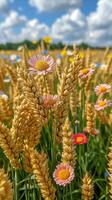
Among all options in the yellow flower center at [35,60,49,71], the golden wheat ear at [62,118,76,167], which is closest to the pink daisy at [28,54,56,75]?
the yellow flower center at [35,60,49,71]

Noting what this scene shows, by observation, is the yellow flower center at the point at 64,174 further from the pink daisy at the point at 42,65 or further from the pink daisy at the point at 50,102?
the pink daisy at the point at 42,65

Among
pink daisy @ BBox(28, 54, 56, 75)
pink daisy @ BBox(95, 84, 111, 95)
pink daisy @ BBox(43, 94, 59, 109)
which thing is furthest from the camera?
pink daisy @ BBox(95, 84, 111, 95)

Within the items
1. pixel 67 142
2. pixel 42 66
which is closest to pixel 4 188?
pixel 67 142

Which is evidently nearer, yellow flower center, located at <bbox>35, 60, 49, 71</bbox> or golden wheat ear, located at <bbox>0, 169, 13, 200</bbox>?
golden wheat ear, located at <bbox>0, 169, 13, 200</bbox>

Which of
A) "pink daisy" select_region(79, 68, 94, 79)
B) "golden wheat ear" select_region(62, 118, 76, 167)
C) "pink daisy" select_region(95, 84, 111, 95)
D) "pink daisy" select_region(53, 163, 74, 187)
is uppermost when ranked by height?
"pink daisy" select_region(79, 68, 94, 79)

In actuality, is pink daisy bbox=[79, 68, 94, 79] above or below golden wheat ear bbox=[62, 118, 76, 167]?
above

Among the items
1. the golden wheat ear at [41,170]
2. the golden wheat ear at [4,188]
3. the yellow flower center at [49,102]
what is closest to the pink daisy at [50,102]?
the yellow flower center at [49,102]

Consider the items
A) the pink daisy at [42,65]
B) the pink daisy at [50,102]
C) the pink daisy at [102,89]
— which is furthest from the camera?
the pink daisy at [102,89]

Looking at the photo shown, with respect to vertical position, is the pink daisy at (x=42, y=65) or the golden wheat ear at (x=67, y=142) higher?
the pink daisy at (x=42, y=65)

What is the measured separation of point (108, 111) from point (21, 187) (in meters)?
1.26

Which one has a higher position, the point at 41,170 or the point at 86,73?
the point at 86,73

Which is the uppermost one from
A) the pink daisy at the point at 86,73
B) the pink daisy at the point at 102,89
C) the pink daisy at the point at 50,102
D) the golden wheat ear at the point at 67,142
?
the pink daisy at the point at 86,73

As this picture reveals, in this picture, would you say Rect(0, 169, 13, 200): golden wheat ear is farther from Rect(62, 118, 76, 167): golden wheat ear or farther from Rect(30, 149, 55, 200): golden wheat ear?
Rect(62, 118, 76, 167): golden wheat ear

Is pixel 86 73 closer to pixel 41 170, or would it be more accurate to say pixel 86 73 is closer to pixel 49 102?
pixel 49 102
